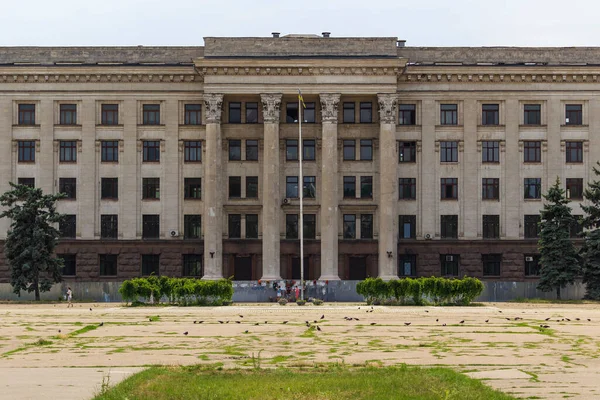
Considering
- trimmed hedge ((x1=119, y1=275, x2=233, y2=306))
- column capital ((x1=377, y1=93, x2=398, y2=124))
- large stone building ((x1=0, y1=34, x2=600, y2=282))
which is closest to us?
trimmed hedge ((x1=119, y1=275, x2=233, y2=306))

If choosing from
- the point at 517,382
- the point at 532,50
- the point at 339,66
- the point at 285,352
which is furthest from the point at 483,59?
the point at 517,382

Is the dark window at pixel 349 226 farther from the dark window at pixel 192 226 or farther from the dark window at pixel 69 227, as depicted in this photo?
the dark window at pixel 69 227

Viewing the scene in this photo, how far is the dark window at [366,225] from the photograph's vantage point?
78125 mm

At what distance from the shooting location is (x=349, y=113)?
78.8 m

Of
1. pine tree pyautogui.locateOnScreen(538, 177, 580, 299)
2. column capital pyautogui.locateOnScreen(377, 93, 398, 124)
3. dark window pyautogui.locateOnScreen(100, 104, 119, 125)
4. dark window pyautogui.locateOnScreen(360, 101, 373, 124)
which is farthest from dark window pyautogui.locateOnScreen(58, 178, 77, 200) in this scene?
pine tree pyautogui.locateOnScreen(538, 177, 580, 299)

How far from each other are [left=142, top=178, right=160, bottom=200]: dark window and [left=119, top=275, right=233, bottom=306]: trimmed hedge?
2121 cm

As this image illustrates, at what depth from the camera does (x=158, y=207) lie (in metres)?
78.3

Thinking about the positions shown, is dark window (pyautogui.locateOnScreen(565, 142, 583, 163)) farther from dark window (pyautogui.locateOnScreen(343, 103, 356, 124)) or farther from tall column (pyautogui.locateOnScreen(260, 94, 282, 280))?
tall column (pyautogui.locateOnScreen(260, 94, 282, 280))

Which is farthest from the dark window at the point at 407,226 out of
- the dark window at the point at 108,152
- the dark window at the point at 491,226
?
the dark window at the point at 108,152

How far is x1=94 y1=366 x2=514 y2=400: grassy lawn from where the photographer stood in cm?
1791

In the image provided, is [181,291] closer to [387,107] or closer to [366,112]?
[387,107]

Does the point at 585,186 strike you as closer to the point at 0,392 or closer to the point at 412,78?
the point at 412,78

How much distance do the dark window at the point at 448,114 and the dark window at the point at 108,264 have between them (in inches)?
1074

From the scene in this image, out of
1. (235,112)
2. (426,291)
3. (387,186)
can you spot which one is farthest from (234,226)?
(426,291)
